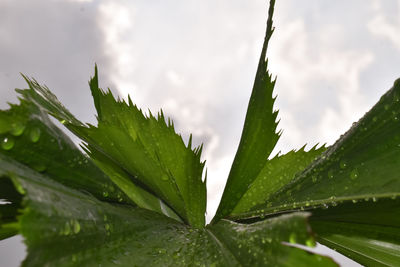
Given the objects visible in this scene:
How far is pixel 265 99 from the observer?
85cm

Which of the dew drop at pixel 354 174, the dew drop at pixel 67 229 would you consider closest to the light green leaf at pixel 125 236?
the dew drop at pixel 67 229

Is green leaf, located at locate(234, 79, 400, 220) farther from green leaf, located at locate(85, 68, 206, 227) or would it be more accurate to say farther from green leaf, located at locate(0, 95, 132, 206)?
green leaf, located at locate(0, 95, 132, 206)

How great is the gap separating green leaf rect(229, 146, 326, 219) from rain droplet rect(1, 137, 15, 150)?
409 millimetres

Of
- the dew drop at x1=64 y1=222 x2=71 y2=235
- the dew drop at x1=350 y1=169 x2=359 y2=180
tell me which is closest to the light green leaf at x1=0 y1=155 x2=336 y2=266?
the dew drop at x1=64 y1=222 x2=71 y2=235

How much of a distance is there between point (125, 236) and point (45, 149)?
0.17 m

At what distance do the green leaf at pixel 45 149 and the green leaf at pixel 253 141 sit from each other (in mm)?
266

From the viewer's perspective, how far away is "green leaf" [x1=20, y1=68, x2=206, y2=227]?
2.63ft

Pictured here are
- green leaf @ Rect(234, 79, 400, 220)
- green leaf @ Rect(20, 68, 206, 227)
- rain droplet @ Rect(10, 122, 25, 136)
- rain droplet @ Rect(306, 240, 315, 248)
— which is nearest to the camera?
rain droplet @ Rect(306, 240, 315, 248)

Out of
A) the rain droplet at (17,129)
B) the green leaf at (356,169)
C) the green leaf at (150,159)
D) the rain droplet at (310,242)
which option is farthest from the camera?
the green leaf at (150,159)

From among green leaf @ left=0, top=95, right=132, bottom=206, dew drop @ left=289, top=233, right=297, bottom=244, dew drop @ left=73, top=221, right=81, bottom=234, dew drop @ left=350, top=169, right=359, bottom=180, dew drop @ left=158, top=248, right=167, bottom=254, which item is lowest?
dew drop @ left=289, top=233, right=297, bottom=244

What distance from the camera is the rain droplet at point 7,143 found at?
1.90 ft

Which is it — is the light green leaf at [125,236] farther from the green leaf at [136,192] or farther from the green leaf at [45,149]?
the green leaf at [136,192]

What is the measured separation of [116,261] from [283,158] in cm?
57

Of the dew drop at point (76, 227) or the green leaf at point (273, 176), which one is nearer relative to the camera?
the dew drop at point (76, 227)
